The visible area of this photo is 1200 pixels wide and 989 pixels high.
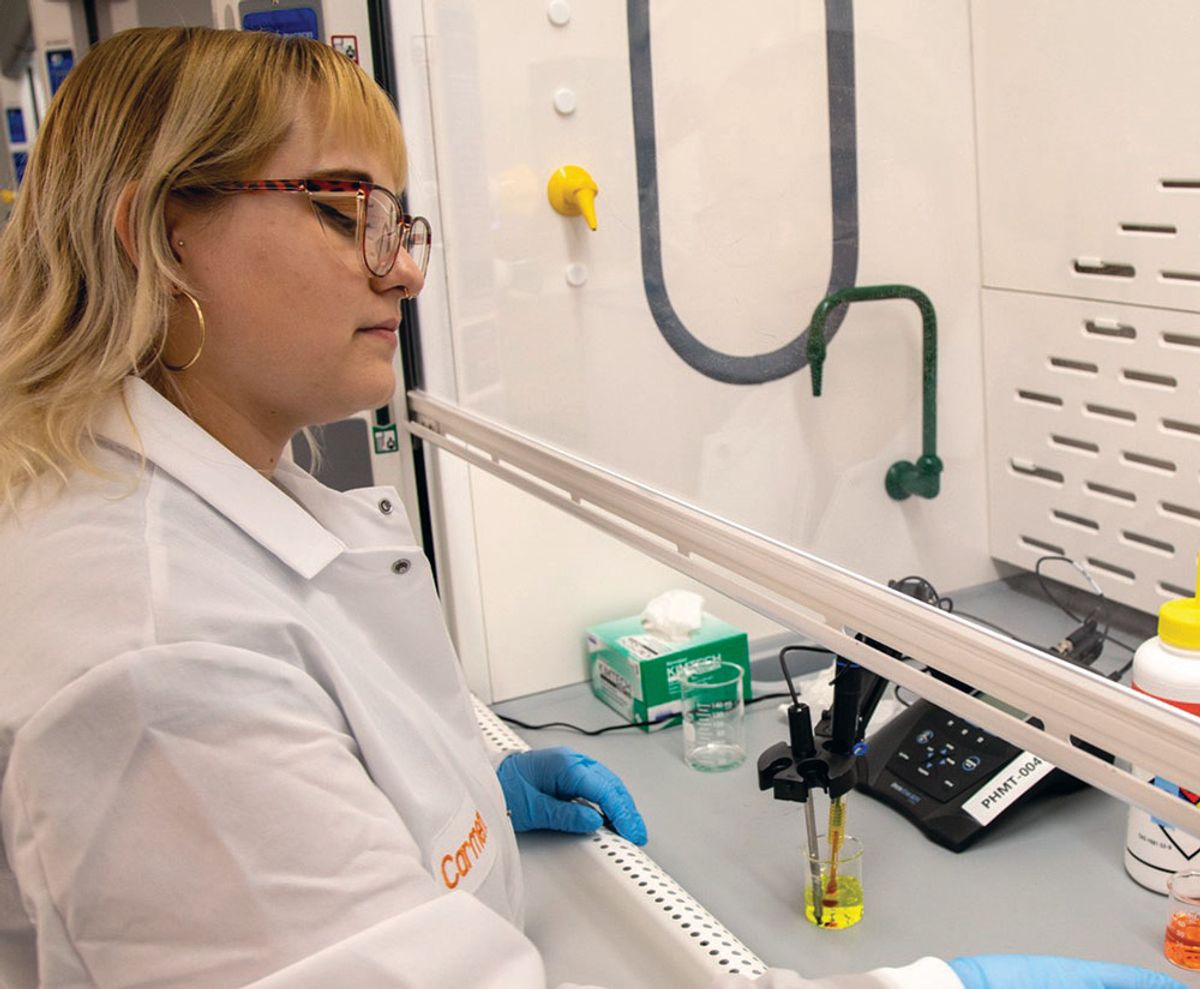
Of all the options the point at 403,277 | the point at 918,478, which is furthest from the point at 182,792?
the point at 918,478

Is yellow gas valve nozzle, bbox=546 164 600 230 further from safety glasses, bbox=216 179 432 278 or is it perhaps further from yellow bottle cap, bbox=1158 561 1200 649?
yellow bottle cap, bbox=1158 561 1200 649

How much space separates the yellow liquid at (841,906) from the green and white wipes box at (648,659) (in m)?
0.33

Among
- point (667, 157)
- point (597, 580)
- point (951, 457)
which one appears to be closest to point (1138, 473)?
point (951, 457)

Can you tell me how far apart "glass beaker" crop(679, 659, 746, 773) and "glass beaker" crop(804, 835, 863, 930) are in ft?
0.83

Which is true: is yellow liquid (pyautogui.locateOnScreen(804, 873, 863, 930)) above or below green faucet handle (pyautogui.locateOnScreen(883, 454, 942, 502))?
below

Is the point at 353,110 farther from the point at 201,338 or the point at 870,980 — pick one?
the point at 870,980

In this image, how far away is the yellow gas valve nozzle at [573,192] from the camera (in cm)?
134

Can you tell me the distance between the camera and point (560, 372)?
4.69 feet

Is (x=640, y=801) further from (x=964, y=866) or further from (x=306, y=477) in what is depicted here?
(x=306, y=477)

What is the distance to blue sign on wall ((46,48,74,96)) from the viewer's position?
5.40 feet

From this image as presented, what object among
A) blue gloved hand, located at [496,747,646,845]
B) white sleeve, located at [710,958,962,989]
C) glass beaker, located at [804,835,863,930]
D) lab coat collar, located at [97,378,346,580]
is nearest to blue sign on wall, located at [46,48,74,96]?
lab coat collar, located at [97,378,346,580]

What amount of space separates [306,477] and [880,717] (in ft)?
2.00

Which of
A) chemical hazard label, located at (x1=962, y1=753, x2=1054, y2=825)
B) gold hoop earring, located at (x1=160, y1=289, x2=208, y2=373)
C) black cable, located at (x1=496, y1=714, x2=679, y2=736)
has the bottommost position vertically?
black cable, located at (x1=496, y1=714, x2=679, y2=736)

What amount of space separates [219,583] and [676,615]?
0.84 metres
